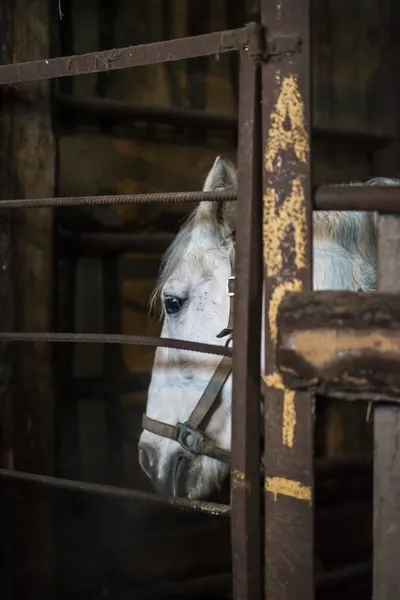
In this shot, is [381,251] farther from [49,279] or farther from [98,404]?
[98,404]

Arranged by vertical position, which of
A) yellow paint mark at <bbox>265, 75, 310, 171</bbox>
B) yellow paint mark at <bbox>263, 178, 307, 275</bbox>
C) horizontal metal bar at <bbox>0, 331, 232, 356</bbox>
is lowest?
horizontal metal bar at <bbox>0, 331, 232, 356</bbox>

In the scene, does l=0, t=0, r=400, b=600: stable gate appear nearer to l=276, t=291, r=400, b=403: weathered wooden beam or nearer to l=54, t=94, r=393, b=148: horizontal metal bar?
l=276, t=291, r=400, b=403: weathered wooden beam

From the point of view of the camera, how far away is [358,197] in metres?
0.80

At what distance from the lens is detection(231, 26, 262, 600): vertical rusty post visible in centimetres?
86

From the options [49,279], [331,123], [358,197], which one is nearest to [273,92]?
[358,197]

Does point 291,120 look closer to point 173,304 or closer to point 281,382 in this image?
point 281,382

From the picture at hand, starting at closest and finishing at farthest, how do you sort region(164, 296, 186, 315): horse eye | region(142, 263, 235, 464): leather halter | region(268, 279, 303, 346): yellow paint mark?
region(268, 279, 303, 346): yellow paint mark → region(142, 263, 235, 464): leather halter → region(164, 296, 186, 315): horse eye

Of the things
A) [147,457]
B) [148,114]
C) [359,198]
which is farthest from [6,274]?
[359,198]

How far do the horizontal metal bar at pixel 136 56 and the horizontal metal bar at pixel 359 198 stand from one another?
23 centimetres

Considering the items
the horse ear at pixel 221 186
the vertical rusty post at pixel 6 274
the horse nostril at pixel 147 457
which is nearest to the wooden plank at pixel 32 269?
the vertical rusty post at pixel 6 274

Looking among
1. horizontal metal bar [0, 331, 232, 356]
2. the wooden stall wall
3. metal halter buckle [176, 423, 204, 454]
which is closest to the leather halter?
metal halter buckle [176, 423, 204, 454]

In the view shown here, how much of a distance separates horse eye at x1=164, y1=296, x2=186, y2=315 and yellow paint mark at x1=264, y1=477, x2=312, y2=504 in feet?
1.98

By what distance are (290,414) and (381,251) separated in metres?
0.24

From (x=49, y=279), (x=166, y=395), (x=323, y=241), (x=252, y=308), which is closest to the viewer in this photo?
(x=252, y=308)
